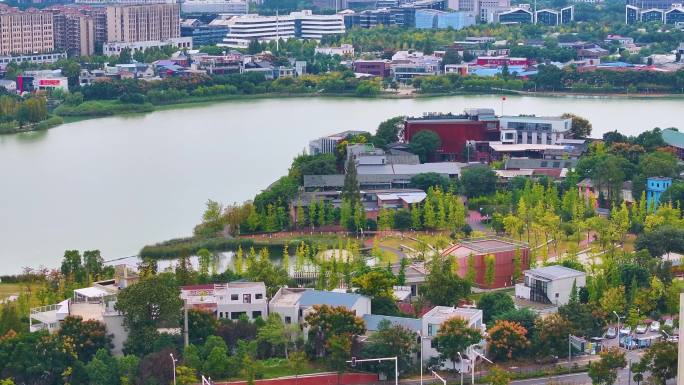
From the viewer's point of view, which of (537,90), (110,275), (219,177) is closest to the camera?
(110,275)

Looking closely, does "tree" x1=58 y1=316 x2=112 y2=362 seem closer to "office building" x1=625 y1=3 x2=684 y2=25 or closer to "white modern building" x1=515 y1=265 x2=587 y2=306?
"white modern building" x1=515 y1=265 x2=587 y2=306

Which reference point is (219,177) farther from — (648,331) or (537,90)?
(537,90)

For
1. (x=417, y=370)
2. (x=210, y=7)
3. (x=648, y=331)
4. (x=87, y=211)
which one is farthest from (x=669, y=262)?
(x=210, y=7)

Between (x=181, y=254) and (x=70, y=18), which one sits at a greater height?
(x=70, y=18)

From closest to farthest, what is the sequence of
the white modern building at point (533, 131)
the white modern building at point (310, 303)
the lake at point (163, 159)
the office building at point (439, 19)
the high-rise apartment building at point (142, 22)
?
1. the white modern building at point (310, 303)
2. the lake at point (163, 159)
3. the white modern building at point (533, 131)
4. the high-rise apartment building at point (142, 22)
5. the office building at point (439, 19)

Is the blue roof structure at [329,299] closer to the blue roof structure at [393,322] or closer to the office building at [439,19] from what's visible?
the blue roof structure at [393,322]

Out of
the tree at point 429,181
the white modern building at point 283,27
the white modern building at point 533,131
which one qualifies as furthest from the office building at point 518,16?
the tree at point 429,181
